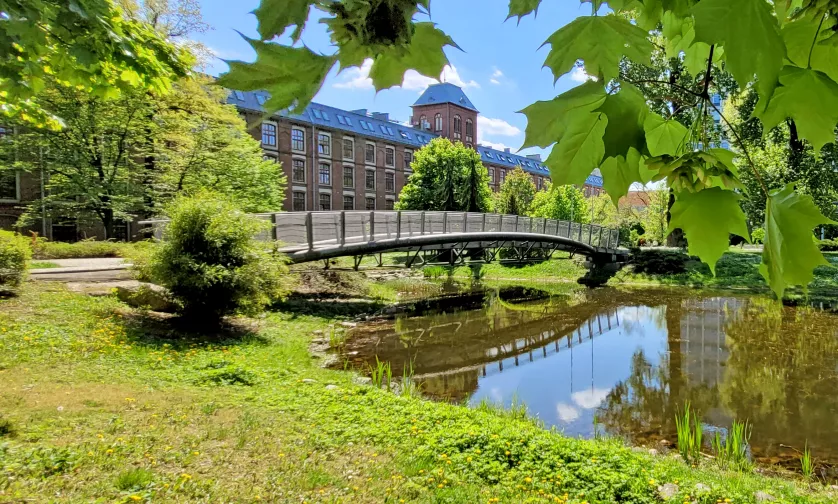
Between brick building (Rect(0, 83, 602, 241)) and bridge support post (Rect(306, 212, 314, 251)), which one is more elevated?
brick building (Rect(0, 83, 602, 241))

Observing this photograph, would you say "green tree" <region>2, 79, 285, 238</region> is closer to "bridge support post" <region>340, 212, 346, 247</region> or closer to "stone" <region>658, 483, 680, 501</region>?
"bridge support post" <region>340, 212, 346, 247</region>

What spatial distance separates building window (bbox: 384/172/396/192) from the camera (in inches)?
2197

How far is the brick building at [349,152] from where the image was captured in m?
45.4

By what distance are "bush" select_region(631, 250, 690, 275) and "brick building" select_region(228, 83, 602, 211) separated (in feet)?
42.8

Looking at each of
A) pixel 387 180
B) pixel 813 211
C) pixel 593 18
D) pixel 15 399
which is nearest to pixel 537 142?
pixel 593 18

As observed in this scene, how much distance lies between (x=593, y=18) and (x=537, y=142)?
0.90 feet

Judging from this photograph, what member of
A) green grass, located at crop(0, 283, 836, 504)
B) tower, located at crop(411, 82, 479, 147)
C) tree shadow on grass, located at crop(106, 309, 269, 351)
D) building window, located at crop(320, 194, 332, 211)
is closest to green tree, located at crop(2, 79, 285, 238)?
tree shadow on grass, located at crop(106, 309, 269, 351)

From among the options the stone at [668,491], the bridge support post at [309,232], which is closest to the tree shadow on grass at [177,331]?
the bridge support post at [309,232]

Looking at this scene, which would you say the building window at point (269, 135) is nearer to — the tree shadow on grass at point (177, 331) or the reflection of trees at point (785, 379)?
the tree shadow on grass at point (177, 331)

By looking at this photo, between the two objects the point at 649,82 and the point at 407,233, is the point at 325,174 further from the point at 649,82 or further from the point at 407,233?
the point at 649,82

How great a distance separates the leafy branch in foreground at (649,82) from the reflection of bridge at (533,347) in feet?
31.7

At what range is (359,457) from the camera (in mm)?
5137

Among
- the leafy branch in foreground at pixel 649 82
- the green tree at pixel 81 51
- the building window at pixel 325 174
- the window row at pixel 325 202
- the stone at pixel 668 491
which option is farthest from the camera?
the building window at pixel 325 174

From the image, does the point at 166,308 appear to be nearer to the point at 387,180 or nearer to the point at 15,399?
the point at 15,399
